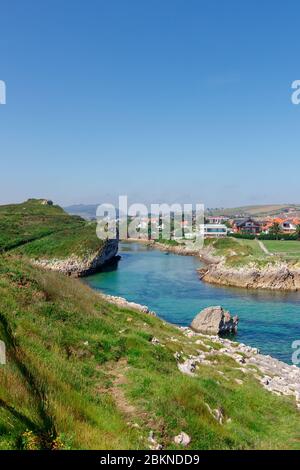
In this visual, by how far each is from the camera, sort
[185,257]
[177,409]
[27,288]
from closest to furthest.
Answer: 1. [177,409]
2. [27,288]
3. [185,257]

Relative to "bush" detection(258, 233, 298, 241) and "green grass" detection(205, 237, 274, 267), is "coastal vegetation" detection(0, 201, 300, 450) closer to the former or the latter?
"green grass" detection(205, 237, 274, 267)

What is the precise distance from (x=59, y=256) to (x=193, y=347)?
63766 millimetres

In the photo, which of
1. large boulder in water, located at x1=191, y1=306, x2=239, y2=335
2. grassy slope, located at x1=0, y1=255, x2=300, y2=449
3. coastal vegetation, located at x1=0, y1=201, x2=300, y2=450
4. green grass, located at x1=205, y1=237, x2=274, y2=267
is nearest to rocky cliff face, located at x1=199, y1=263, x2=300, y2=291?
green grass, located at x1=205, y1=237, x2=274, y2=267

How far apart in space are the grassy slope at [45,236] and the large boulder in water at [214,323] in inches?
1653

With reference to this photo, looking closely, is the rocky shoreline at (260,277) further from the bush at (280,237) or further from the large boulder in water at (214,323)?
the bush at (280,237)

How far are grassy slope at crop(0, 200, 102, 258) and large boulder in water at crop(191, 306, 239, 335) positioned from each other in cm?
4199

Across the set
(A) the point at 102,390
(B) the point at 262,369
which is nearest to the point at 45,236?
(B) the point at 262,369

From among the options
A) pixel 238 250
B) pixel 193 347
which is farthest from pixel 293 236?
pixel 193 347

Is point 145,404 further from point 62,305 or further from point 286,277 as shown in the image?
point 286,277

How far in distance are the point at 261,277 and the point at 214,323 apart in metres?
28.9

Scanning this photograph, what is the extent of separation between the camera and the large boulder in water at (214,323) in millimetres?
37188

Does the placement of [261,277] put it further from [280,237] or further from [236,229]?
[236,229]

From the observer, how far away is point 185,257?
104 meters

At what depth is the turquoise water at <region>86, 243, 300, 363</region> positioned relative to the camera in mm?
37062
